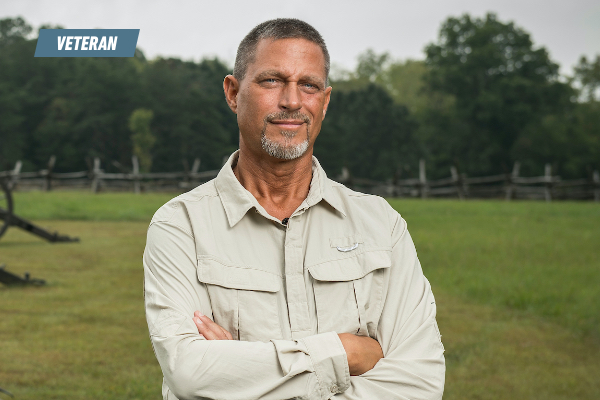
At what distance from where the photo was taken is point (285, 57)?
6.42 ft

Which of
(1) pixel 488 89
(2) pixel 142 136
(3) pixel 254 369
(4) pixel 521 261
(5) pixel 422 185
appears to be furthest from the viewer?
(2) pixel 142 136

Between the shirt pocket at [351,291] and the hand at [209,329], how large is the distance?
10.9 inches

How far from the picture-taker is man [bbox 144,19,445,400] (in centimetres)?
182

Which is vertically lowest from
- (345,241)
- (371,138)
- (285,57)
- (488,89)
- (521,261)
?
(521,261)

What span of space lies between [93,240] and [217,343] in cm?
1233

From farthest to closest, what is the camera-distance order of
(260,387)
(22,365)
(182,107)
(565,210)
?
1. (182,107)
2. (565,210)
3. (22,365)
4. (260,387)

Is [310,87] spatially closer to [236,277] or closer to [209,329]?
[236,277]

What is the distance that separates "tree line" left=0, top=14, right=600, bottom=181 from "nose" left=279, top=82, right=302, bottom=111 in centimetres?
4253

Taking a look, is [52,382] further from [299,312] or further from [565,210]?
[565,210]

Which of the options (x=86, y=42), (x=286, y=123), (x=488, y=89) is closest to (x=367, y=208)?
(x=286, y=123)

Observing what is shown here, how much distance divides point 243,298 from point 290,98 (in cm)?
60

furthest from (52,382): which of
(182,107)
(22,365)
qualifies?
(182,107)

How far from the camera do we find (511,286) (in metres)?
8.44

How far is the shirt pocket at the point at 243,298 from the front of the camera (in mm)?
1897
